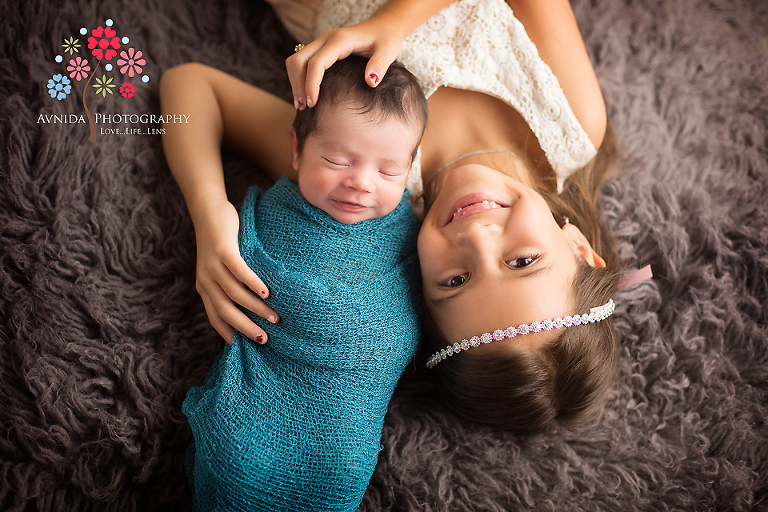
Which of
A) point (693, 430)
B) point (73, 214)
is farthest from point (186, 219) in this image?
point (693, 430)

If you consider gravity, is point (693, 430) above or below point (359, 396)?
below

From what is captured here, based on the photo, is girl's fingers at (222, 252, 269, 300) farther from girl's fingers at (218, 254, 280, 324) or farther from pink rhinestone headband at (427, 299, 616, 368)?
pink rhinestone headband at (427, 299, 616, 368)

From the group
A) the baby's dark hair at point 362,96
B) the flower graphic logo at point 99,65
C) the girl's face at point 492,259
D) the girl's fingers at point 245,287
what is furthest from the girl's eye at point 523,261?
the flower graphic logo at point 99,65

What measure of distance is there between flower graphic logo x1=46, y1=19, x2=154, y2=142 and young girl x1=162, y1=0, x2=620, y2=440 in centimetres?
22

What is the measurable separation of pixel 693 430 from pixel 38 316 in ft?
4.85

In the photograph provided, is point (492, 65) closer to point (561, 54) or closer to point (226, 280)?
point (561, 54)

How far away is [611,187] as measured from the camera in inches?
57.2

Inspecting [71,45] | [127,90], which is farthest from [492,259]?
[71,45]

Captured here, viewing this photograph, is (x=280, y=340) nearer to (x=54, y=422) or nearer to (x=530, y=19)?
(x=54, y=422)

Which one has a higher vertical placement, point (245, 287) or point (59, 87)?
point (59, 87)

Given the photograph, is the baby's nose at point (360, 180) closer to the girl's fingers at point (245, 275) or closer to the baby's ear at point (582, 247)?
the girl's fingers at point (245, 275)

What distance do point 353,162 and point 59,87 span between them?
75cm

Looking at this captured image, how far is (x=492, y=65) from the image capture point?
1.31 metres

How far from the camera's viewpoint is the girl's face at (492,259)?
1.03 metres
